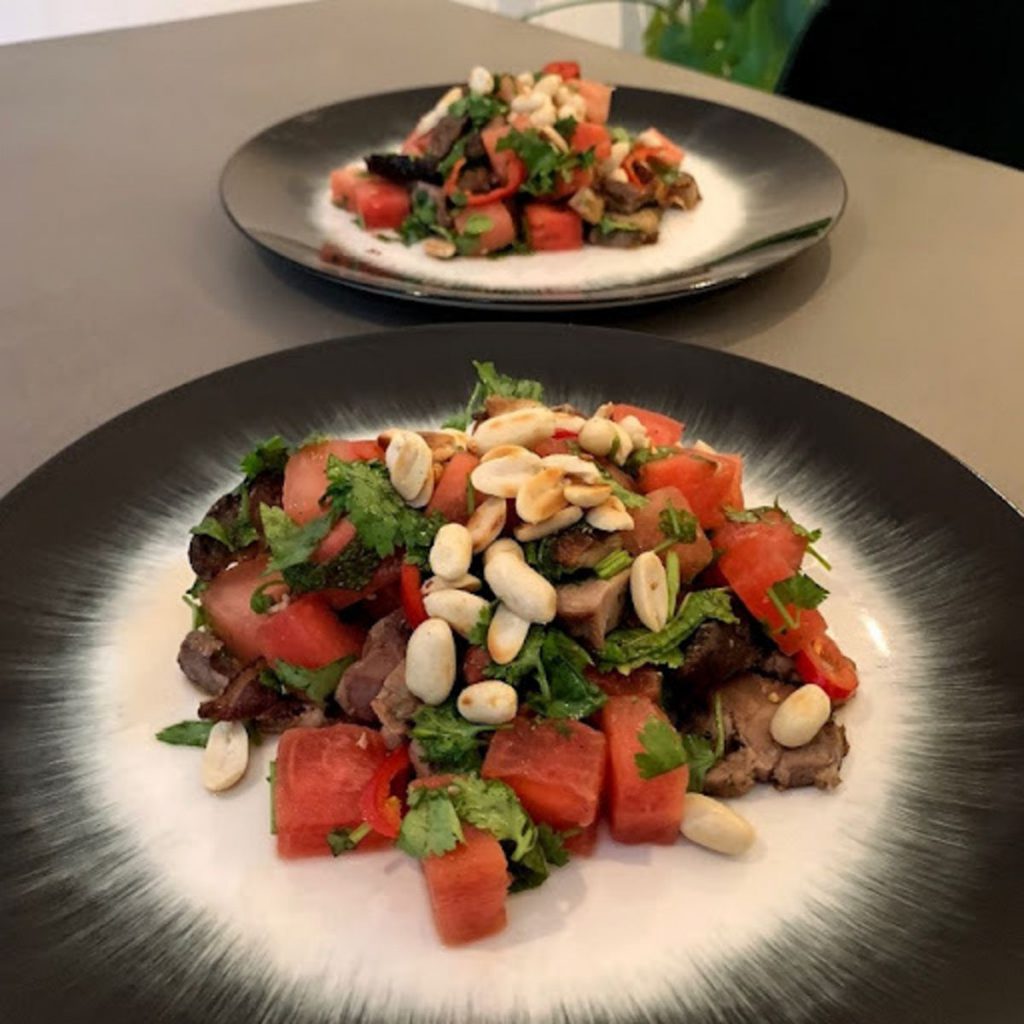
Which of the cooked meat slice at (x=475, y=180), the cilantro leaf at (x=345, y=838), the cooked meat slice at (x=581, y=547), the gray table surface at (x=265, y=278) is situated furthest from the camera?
the cooked meat slice at (x=475, y=180)

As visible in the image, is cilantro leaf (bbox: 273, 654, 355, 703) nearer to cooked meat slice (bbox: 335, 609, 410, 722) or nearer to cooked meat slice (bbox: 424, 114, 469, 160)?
cooked meat slice (bbox: 335, 609, 410, 722)

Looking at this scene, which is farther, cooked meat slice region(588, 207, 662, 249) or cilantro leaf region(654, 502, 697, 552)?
cooked meat slice region(588, 207, 662, 249)

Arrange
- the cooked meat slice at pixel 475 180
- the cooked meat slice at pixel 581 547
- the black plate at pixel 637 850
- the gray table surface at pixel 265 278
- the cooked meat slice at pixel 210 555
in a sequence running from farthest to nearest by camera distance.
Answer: the cooked meat slice at pixel 475 180
the gray table surface at pixel 265 278
the cooked meat slice at pixel 210 555
the cooked meat slice at pixel 581 547
the black plate at pixel 637 850

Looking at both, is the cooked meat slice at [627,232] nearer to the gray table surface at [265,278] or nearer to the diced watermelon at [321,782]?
the gray table surface at [265,278]

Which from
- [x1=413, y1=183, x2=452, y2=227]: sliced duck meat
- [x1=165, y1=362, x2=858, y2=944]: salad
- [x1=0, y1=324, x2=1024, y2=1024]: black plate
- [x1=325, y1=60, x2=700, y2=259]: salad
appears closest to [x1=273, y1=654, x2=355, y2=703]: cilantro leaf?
[x1=165, y1=362, x2=858, y2=944]: salad

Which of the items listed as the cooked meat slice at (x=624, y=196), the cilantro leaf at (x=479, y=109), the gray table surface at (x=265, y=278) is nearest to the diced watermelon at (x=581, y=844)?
the gray table surface at (x=265, y=278)

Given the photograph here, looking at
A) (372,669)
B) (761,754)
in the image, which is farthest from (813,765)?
(372,669)

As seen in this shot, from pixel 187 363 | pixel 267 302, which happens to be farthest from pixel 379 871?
pixel 267 302
